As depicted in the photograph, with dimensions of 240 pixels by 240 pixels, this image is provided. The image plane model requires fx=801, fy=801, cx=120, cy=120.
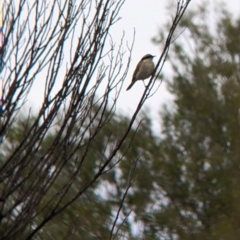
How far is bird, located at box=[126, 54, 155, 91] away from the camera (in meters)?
5.85

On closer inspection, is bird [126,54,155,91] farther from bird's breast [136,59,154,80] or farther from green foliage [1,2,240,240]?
green foliage [1,2,240,240]

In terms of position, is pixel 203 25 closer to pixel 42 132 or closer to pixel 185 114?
pixel 185 114

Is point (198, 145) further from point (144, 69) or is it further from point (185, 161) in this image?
point (144, 69)

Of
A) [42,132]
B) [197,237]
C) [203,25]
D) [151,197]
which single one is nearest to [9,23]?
[42,132]

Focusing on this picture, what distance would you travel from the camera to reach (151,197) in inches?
439

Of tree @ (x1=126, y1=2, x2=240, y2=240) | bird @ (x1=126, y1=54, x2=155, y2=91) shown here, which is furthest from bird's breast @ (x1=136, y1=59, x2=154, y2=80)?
tree @ (x1=126, y1=2, x2=240, y2=240)

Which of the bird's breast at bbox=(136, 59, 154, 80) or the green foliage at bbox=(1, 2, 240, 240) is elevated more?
the green foliage at bbox=(1, 2, 240, 240)

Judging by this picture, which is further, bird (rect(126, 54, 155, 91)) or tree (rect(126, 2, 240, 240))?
tree (rect(126, 2, 240, 240))

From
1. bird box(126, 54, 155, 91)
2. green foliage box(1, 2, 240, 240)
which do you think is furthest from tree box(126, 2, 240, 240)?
bird box(126, 54, 155, 91)

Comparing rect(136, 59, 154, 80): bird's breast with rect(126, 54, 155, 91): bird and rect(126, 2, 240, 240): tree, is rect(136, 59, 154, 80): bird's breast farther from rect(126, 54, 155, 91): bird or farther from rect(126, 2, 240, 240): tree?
Answer: rect(126, 2, 240, 240): tree

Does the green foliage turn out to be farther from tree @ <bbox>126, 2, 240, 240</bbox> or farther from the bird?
the bird

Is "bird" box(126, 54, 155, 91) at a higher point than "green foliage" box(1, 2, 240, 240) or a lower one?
lower

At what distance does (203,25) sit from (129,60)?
8.43 m

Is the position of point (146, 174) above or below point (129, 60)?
above
